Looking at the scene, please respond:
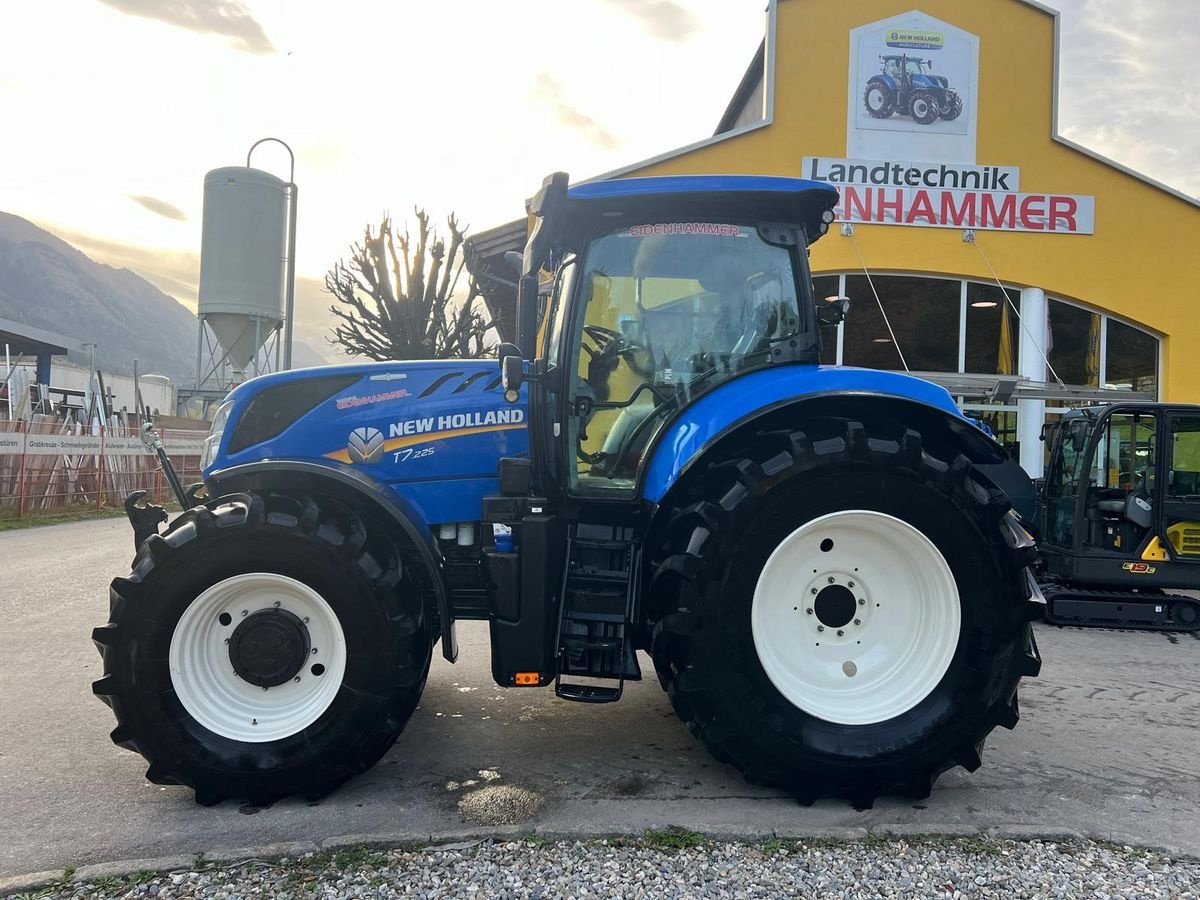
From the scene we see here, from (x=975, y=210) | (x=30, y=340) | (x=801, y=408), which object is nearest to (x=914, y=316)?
(x=975, y=210)

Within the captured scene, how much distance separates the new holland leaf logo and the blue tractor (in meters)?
0.01

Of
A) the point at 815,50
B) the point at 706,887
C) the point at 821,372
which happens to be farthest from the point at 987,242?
the point at 706,887

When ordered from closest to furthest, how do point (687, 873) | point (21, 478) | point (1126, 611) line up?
point (687, 873), point (1126, 611), point (21, 478)

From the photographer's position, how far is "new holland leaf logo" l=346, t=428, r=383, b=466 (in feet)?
12.2

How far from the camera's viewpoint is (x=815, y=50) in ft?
38.0

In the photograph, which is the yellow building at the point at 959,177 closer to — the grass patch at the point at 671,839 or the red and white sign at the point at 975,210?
the red and white sign at the point at 975,210

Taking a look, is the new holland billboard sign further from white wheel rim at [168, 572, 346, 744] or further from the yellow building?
white wheel rim at [168, 572, 346, 744]

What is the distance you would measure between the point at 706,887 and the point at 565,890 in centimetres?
46

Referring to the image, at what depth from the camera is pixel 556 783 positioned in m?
3.46

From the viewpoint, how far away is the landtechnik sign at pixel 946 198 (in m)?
11.7

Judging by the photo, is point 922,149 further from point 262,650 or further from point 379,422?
point 262,650

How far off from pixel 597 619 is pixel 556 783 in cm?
73

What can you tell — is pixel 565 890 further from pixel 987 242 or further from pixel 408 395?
pixel 987 242

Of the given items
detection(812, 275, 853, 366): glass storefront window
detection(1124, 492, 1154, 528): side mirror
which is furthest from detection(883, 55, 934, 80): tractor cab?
detection(1124, 492, 1154, 528): side mirror
